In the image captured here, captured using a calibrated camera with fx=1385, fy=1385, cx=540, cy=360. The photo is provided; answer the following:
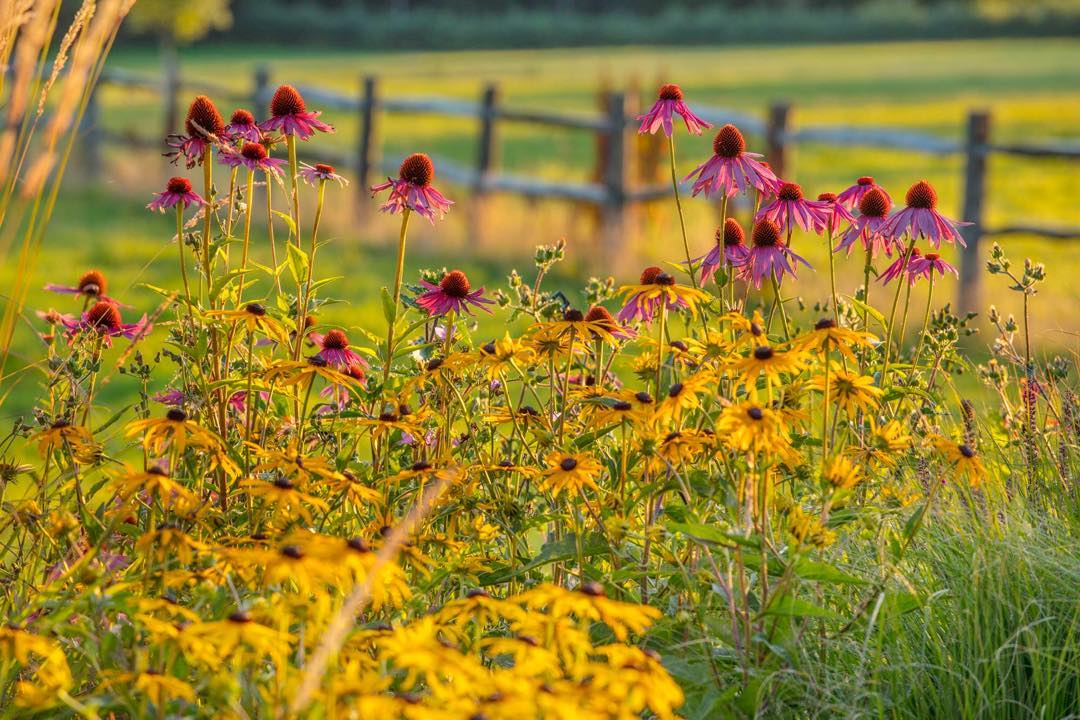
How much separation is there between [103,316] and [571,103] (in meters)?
29.4

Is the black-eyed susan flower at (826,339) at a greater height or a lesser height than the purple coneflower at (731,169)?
lesser

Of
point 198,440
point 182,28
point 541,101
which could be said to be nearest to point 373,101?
point 182,28

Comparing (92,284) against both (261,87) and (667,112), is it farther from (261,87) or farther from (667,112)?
(261,87)

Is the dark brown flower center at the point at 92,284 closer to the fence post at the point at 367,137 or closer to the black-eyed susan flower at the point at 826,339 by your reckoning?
the black-eyed susan flower at the point at 826,339

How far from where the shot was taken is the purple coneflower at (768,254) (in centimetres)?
257

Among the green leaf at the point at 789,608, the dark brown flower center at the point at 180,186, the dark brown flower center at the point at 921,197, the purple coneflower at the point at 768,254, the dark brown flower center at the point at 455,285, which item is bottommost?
the green leaf at the point at 789,608

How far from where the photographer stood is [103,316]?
106 inches

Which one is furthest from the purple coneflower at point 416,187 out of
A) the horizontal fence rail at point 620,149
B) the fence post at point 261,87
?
the fence post at point 261,87

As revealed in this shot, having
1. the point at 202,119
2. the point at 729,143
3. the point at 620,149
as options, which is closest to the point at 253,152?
the point at 202,119

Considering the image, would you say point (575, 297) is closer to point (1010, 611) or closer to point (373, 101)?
point (373, 101)

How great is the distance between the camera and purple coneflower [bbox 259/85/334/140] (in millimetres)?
2684

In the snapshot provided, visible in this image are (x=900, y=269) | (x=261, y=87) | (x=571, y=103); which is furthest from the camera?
(x=571, y=103)

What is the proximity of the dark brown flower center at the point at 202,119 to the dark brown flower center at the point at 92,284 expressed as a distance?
354mm

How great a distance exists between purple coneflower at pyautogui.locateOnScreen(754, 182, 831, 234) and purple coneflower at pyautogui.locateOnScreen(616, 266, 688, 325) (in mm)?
263
